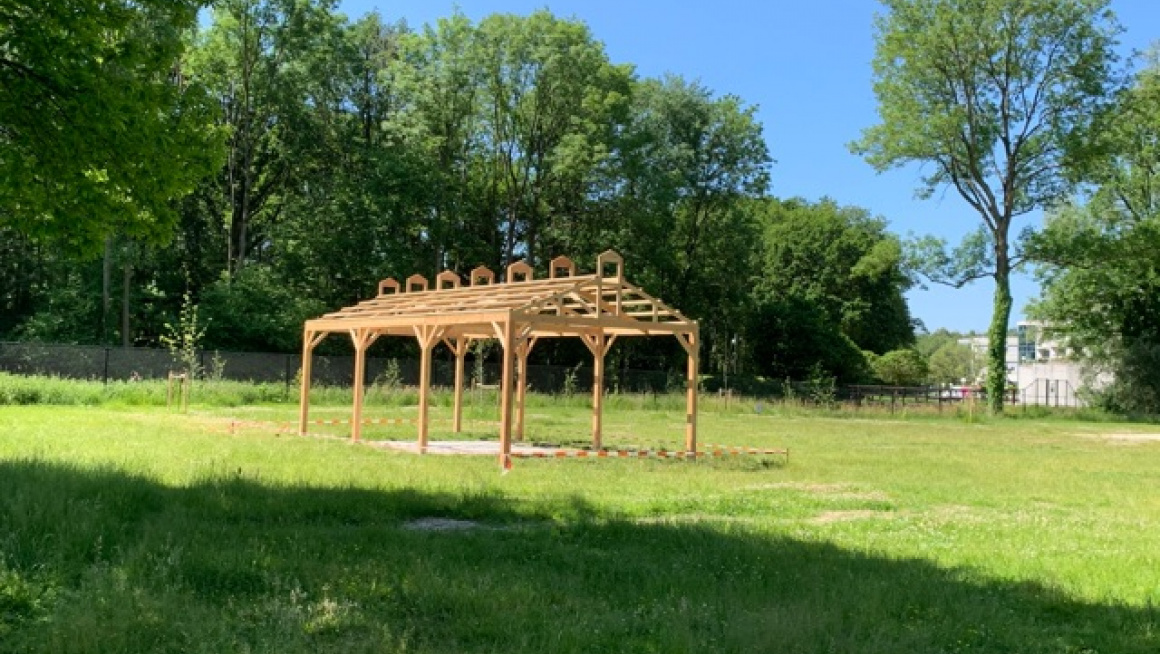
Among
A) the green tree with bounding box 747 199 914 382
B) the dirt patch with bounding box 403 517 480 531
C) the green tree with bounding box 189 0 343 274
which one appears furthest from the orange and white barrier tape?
the green tree with bounding box 747 199 914 382

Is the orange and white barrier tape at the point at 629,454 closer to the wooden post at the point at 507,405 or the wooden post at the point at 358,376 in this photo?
the wooden post at the point at 507,405

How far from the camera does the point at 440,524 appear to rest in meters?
9.95

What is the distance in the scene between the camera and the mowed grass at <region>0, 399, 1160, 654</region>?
5.77 m

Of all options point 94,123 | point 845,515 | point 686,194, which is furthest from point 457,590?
point 686,194

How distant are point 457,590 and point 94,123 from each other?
585 cm

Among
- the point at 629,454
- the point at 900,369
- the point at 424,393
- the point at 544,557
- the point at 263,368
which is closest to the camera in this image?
the point at 544,557

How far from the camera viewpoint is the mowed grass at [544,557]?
227 inches

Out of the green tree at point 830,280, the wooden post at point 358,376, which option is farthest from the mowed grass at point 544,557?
the green tree at point 830,280

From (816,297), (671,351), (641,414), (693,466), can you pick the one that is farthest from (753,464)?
(816,297)

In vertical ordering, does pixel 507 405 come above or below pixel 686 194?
below

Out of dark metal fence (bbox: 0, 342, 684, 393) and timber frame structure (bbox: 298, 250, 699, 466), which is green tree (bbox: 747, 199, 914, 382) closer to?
dark metal fence (bbox: 0, 342, 684, 393)

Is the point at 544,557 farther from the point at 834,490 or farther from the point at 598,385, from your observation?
the point at 598,385

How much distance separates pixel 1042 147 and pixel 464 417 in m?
31.4

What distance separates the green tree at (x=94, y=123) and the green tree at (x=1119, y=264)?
44654mm
